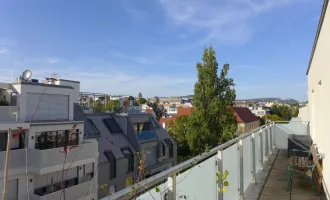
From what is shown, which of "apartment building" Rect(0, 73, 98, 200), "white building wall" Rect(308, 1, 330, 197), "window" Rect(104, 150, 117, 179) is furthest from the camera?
"window" Rect(104, 150, 117, 179)

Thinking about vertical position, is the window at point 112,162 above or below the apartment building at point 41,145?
below

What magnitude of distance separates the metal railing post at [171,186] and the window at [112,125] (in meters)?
19.8

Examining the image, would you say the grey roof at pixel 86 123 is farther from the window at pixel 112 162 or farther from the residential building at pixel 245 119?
the residential building at pixel 245 119

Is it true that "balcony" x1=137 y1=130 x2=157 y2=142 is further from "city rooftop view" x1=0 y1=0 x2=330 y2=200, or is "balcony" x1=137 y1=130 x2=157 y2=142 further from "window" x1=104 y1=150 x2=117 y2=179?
"window" x1=104 y1=150 x2=117 y2=179

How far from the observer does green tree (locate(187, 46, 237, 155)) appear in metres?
22.7

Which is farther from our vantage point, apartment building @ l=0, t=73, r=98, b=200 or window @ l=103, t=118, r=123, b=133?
window @ l=103, t=118, r=123, b=133

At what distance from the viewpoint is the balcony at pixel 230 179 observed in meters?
1.49

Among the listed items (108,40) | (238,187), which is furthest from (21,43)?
(238,187)

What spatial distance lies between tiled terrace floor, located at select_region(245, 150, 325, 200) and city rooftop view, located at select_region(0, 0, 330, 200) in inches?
0.7

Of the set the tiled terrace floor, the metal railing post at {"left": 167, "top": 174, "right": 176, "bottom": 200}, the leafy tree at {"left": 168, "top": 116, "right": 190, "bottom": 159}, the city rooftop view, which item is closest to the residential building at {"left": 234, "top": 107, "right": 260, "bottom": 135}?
the leafy tree at {"left": 168, "top": 116, "right": 190, "bottom": 159}

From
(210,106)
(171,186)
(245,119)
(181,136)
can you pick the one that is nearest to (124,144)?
(210,106)

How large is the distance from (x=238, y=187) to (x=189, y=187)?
1.61 meters

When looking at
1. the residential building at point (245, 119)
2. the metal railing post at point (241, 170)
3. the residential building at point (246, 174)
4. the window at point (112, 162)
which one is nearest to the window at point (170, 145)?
the window at point (112, 162)

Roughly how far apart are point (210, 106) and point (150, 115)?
6351 millimetres
